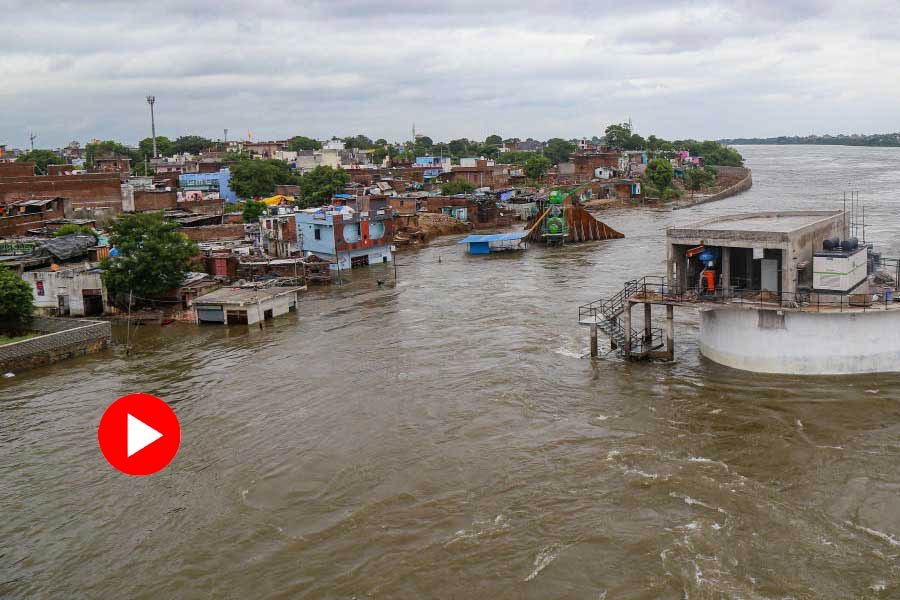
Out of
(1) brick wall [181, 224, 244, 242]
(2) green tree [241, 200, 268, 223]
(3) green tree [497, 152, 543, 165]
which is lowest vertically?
(1) brick wall [181, 224, 244, 242]

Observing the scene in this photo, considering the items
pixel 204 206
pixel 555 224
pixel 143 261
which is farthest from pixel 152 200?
pixel 555 224

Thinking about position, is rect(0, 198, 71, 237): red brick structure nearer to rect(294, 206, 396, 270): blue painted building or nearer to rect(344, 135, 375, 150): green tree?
rect(294, 206, 396, 270): blue painted building

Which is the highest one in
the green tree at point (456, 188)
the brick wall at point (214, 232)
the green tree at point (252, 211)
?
the green tree at point (456, 188)

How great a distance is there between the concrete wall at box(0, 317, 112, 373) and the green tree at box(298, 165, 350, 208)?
117 ft

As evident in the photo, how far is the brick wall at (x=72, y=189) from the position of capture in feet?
175

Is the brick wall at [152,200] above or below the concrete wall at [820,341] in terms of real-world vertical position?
above

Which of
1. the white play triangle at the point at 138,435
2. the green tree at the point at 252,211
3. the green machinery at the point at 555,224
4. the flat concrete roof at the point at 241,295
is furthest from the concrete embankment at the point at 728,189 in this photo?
the white play triangle at the point at 138,435

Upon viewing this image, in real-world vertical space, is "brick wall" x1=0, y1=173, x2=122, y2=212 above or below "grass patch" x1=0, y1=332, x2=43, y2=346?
above

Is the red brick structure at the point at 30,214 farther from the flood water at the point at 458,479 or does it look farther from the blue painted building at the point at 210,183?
the flood water at the point at 458,479

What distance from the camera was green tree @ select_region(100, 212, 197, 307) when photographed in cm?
3475

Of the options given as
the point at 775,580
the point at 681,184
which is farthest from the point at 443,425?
the point at 681,184

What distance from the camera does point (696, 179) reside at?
10606 centimetres

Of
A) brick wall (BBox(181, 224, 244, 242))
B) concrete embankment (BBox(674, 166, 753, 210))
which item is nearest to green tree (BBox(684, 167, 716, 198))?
concrete embankment (BBox(674, 166, 753, 210))

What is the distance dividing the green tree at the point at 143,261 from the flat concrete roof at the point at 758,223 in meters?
22.5
